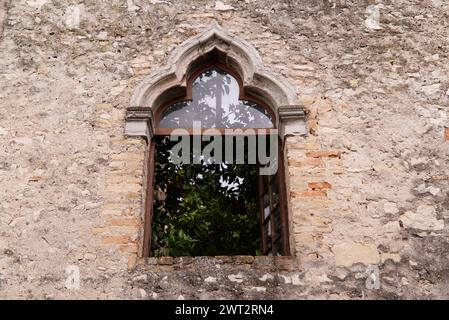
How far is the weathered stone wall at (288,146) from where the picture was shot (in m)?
4.19

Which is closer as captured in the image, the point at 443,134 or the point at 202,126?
the point at 443,134

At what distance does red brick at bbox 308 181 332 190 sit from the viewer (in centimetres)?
456

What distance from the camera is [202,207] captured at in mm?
5980

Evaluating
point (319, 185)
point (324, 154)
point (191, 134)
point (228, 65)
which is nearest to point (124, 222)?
point (191, 134)

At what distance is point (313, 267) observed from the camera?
421 cm

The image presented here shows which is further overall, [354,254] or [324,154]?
[324,154]

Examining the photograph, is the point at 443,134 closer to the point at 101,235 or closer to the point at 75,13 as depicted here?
the point at 101,235

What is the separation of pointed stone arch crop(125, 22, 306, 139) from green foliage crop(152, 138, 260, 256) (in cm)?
66

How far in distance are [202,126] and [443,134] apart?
2.10 metres

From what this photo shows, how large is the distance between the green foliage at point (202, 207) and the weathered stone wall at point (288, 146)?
0.98m

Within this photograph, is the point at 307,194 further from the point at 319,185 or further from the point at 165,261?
the point at 165,261

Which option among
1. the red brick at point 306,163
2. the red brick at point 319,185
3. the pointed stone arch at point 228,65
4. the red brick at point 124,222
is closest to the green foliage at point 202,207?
the pointed stone arch at point 228,65

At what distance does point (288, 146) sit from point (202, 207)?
1570 millimetres

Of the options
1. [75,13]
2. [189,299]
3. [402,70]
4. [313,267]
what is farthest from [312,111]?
[75,13]
